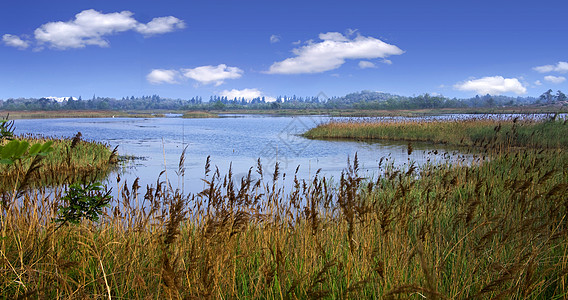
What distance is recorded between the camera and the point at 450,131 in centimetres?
2514

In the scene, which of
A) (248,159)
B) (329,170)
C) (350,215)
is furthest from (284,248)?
(248,159)

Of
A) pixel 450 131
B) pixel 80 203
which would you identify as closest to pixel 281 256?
pixel 80 203

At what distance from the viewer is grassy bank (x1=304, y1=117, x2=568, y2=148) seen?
1866 centimetres

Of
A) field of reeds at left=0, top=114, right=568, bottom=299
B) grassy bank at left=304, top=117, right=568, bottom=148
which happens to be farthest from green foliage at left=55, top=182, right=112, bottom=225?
grassy bank at left=304, top=117, right=568, bottom=148

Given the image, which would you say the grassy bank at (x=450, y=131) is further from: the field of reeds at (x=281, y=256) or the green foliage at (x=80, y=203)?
the green foliage at (x=80, y=203)

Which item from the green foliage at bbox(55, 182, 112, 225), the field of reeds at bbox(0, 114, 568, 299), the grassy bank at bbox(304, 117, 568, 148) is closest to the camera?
the field of reeds at bbox(0, 114, 568, 299)

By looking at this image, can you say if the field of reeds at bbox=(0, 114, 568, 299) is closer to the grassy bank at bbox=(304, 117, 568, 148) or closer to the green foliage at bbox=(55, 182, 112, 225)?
the green foliage at bbox=(55, 182, 112, 225)

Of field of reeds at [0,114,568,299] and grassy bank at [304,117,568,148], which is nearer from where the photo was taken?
field of reeds at [0,114,568,299]

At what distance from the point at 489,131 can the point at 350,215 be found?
2310 cm

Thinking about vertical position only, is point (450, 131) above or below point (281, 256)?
below

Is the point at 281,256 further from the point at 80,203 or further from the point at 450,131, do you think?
the point at 450,131

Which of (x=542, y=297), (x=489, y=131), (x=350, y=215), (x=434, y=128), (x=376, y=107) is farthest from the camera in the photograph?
(x=376, y=107)

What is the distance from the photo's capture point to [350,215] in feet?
6.70

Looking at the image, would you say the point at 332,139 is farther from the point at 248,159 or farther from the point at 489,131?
the point at 248,159
